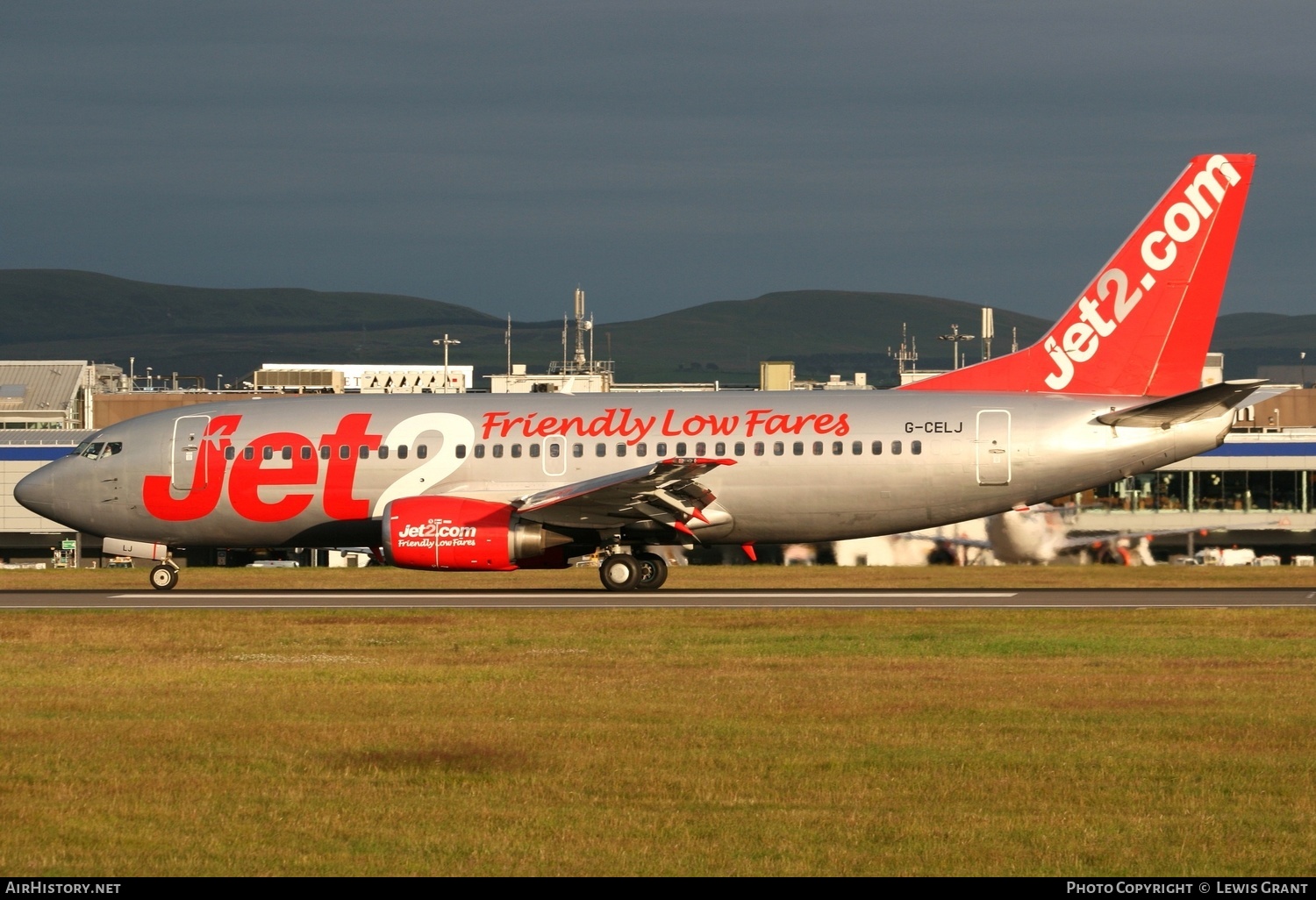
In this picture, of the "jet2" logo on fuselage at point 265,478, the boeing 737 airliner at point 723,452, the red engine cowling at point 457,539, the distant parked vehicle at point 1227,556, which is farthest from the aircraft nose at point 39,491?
the distant parked vehicle at point 1227,556

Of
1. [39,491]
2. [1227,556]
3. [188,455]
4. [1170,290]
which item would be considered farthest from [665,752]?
[1227,556]

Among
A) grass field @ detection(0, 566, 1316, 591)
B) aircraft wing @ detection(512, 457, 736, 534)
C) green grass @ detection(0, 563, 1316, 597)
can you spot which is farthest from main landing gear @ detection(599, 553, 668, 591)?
grass field @ detection(0, 566, 1316, 591)

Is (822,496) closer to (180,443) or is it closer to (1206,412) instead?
(1206,412)

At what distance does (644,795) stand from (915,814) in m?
2.13

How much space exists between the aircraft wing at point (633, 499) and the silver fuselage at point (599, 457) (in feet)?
1.95

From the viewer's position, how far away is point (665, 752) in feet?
49.3

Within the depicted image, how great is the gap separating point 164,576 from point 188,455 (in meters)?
2.90

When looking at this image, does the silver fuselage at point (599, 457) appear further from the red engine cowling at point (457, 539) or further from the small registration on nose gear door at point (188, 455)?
the red engine cowling at point (457, 539)

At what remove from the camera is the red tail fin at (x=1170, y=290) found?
34.6 meters

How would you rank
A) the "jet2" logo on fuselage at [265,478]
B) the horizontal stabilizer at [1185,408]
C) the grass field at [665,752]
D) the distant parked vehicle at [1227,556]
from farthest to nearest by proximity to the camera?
the distant parked vehicle at [1227,556]
the "jet2" logo on fuselage at [265,478]
the horizontal stabilizer at [1185,408]
the grass field at [665,752]

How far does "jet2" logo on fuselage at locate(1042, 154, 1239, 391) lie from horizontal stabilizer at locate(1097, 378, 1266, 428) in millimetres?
1935

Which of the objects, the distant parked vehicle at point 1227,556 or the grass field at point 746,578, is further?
the distant parked vehicle at point 1227,556

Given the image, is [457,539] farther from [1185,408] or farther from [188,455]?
[1185,408]

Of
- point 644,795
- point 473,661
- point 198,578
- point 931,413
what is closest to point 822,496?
point 931,413
